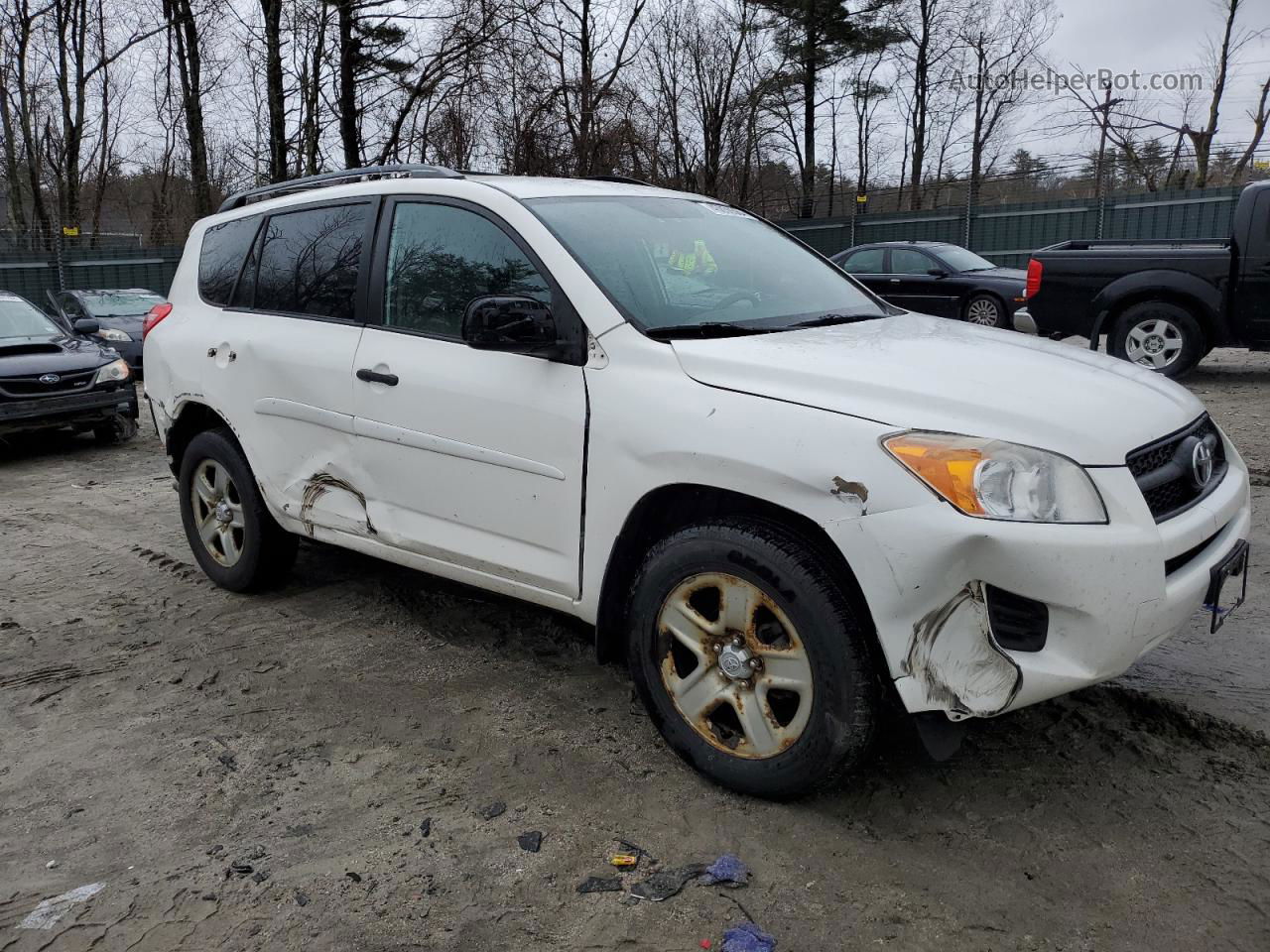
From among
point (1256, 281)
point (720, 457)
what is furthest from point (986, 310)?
point (720, 457)

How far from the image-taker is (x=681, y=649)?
299cm

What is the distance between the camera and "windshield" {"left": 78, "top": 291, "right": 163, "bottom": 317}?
15.5 metres

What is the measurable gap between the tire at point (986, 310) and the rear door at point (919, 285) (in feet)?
0.85

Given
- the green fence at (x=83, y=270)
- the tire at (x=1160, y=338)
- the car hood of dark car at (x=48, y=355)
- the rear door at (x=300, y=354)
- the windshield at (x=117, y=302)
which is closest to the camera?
the rear door at (x=300, y=354)

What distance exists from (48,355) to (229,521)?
5.74 m

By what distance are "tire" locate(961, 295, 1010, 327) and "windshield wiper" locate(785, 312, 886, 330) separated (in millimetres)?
10683

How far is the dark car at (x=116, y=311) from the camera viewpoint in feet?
47.5

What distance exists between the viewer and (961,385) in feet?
8.98

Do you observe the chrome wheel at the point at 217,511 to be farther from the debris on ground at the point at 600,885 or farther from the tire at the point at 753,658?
the debris on ground at the point at 600,885

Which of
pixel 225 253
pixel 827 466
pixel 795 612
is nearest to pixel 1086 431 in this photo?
pixel 827 466

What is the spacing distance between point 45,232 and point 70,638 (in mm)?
29734

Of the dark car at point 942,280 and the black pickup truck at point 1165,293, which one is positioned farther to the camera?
the dark car at point 942,280

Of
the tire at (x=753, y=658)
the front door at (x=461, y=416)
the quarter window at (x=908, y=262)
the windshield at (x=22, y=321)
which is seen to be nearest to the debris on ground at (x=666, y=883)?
the tire at (x=753, y=658)

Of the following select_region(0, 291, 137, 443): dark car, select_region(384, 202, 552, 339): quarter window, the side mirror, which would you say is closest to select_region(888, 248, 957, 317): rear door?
select_region(0, 291, 137, 443): dark car
